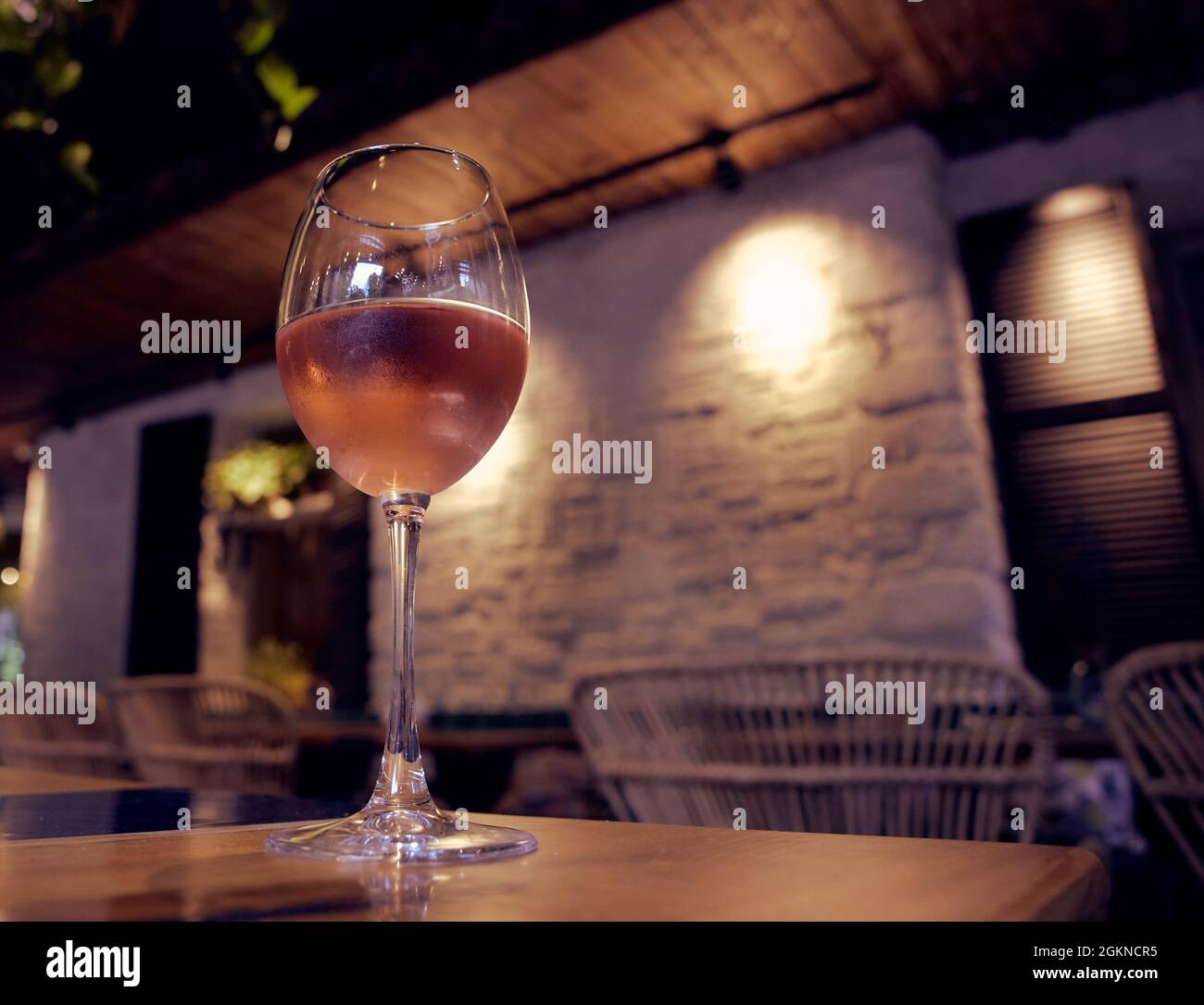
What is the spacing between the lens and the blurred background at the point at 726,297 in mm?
3311

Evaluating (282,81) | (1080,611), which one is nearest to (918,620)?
(1080,611)

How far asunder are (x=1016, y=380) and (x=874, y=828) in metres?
3.15

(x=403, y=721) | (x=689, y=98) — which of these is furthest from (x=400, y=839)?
(x=689, y=98)

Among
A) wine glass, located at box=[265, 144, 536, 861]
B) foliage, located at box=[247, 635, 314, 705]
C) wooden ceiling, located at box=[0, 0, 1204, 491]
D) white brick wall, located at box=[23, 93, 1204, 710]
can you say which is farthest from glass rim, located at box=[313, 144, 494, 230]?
foliage, located at box=[247, 635, 314, 705]

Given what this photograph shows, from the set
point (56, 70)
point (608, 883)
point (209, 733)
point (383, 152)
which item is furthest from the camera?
point (56, 70)

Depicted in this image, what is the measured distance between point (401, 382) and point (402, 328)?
0.09 feet

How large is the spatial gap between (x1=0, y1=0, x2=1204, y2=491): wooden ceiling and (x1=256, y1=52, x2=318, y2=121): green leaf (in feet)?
0.69

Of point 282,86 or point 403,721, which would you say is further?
point 282,86

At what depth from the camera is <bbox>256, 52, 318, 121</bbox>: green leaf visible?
12.3ft

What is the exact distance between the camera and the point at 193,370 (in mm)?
6477

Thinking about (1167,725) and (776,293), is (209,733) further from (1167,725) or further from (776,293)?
(776,293)

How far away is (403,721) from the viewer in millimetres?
Answer: 411

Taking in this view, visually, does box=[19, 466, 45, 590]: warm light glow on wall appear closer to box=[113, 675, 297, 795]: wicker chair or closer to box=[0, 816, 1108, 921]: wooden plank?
box=[113, 675, 297, 795]: wicker chair
